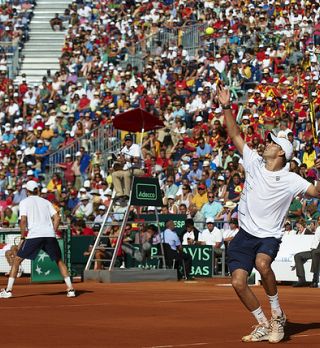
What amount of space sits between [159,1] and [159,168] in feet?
39.7

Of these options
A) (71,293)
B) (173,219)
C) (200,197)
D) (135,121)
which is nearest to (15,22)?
(200,197)

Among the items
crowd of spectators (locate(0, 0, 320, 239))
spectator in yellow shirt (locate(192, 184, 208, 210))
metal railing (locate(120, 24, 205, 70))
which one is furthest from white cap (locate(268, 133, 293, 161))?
metal railing (locate(120, 24, 205, 70))

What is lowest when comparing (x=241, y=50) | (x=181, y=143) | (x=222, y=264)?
(x=222, y=264)

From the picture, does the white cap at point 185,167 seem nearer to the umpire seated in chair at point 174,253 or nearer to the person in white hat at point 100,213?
the person in white hat at point 100,213

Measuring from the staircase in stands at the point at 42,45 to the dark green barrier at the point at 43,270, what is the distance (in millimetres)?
20192

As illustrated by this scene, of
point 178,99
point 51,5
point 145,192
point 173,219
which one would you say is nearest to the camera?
point 145,192

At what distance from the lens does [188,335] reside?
12477 mm

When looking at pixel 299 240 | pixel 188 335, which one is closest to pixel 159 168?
pixel 299 240

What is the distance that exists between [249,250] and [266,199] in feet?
1.79

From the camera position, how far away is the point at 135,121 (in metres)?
27.8

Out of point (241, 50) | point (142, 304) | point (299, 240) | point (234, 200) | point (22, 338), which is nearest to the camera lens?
point (22, 338)

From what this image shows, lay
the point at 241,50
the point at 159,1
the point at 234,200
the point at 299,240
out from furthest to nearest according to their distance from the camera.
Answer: the point at 159,1 < the point at 241,50 < the point at 234,200 < the point at 299,240

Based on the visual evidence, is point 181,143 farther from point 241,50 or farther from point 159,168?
point 241,50

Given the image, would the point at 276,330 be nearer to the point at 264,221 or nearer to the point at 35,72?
the point at 264,221
